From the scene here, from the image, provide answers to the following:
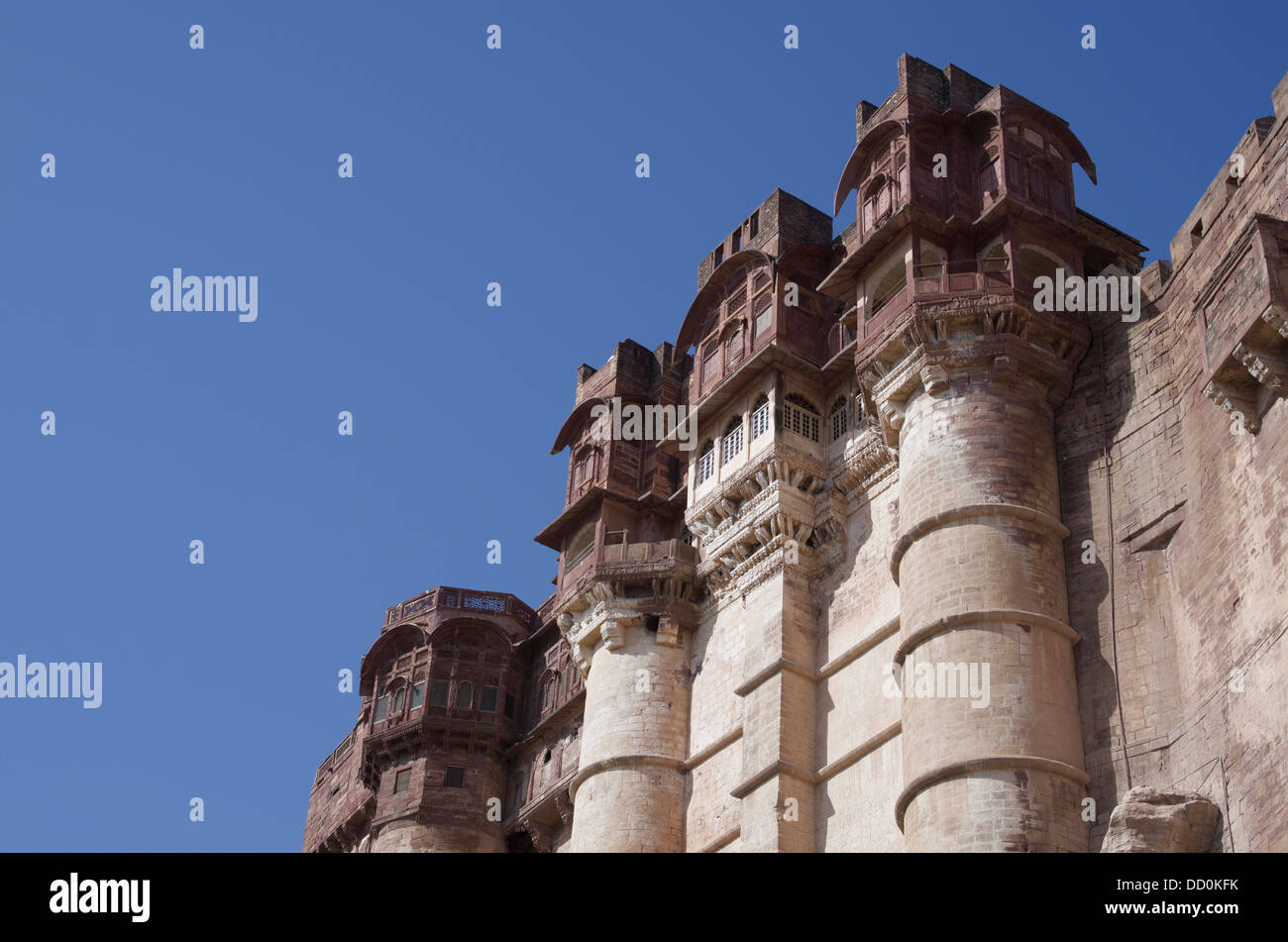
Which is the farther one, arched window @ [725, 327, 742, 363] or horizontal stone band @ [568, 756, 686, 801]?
arched window @ [725, 327, 742, 363]

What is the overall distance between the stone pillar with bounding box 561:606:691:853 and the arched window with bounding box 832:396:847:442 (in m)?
4.99

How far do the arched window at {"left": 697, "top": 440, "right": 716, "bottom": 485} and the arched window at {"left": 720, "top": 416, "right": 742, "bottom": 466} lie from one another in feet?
0.82

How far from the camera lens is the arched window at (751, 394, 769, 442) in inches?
1284

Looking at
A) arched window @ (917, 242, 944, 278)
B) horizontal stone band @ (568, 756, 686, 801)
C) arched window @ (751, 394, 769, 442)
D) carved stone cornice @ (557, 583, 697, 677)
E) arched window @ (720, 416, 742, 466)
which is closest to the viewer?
arched window @ (917, 242, 944, 278)

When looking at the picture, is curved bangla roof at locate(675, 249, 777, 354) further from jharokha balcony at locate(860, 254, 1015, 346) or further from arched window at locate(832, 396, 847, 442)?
jharokha balcony at locate(860, 254, 1015, 346)

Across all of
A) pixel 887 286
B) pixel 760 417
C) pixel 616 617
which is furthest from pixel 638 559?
pixel 887 286

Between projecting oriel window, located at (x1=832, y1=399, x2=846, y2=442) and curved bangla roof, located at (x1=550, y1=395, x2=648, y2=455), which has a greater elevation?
curved bangla roof, located at (x1=550, y1=395, x2=648, y2=455)

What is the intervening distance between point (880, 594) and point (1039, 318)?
17.7 ft

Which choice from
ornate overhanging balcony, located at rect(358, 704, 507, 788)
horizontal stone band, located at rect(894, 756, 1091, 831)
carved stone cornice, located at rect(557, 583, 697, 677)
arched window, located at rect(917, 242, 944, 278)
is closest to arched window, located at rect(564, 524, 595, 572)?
carved stone cornice, located at rect(557, 583, 697, 677)

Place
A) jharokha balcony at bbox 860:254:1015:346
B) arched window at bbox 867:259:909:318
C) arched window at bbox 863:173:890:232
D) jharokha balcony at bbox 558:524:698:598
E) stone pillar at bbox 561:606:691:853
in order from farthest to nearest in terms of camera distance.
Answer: jharokha balcony at bbox 558:524:698:598 < stone pillar at bbox 561:606:691:853 < arched window at bbox 863:173:890:232 < arched window at bbox 867:259:909:318 < jharokha balcony at bbox 860:254:1015:346

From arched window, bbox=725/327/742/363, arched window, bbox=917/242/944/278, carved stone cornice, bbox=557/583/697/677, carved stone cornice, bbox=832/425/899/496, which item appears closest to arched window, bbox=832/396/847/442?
carved stone cornice, bbox=832/425/899/496

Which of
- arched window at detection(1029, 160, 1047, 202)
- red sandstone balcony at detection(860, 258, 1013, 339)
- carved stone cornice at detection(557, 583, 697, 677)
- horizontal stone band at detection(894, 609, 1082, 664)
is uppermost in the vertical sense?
arched window at detection(1029, 160, 1047, 202)
